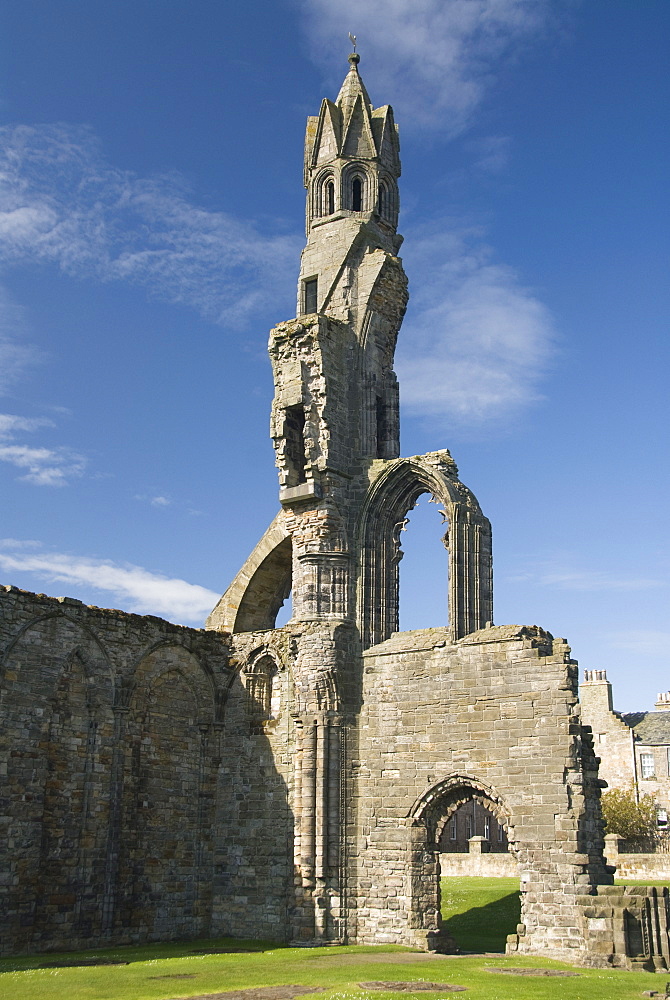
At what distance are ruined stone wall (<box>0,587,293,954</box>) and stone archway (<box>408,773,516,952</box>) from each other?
2822mm

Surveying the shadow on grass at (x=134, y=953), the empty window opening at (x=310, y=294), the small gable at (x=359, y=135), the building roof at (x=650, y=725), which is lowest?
the shadow on grass at (x=134, y=953)

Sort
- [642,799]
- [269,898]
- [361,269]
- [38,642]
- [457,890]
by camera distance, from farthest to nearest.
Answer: [642,799] → [457,890] → [361,269] → [269,898] → [38,642]

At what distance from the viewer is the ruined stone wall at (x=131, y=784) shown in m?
19.4

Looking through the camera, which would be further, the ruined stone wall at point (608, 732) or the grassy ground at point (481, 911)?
the ruined stone wall at point (608, 732)

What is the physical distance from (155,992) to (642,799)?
3317 centimetres

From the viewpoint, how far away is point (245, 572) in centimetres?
2559

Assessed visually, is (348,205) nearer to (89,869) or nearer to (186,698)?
(186,698)

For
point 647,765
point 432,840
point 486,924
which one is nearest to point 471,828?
point 647,765

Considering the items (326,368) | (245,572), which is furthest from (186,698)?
(326,368)

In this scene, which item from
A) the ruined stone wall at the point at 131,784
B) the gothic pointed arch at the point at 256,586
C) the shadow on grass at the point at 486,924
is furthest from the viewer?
the gothic pointed arch at the point at 256,586

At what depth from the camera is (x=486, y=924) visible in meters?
24.2

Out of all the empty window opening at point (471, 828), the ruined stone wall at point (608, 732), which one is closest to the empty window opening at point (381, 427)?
the ruined stone wall at point (608, 732)

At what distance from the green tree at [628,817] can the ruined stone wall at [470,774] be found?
2180 cm

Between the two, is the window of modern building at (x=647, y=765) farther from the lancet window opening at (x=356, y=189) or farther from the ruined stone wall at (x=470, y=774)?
the lancet window opening at (x=356, y=189)
